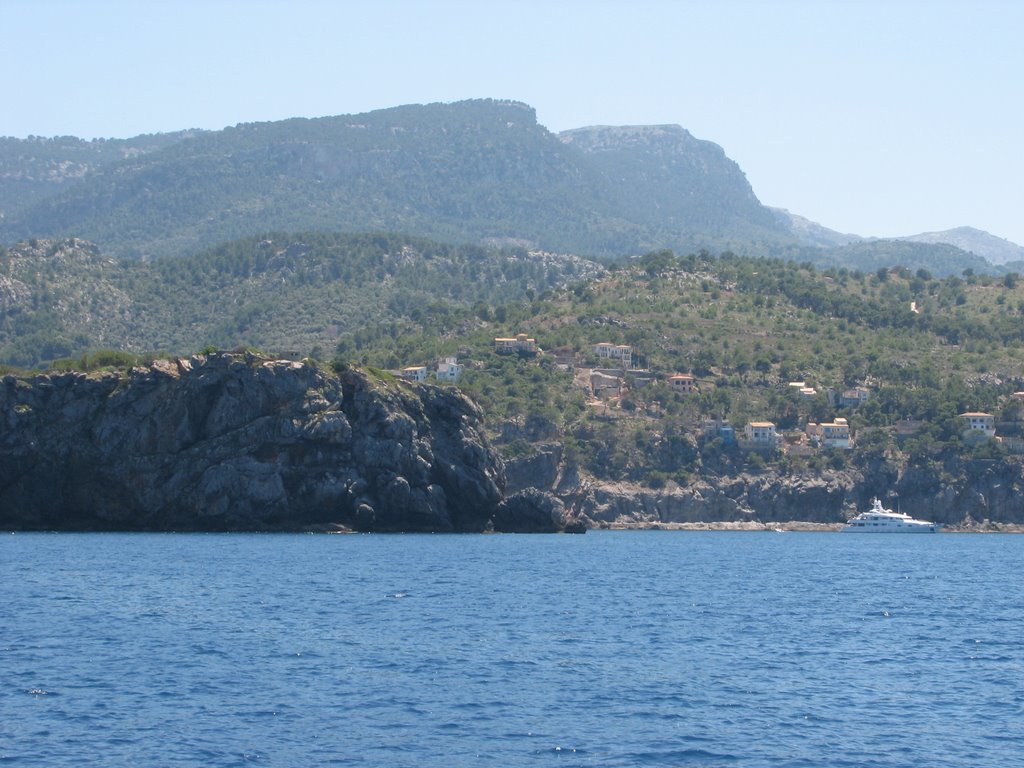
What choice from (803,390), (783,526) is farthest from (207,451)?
(803,390)

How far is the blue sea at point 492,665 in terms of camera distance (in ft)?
127

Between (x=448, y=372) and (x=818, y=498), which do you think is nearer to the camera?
(x=818, y=498)

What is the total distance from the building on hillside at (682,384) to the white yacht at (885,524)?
3490cm

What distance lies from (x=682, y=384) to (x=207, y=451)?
82.6 meters

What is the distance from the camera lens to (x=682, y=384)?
185375mm

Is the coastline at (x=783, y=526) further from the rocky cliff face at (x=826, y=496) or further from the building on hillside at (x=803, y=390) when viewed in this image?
→ the building on hillside at (x=803, y=390)

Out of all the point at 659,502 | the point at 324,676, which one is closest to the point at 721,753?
the point at 324,676

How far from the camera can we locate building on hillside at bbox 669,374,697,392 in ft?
607

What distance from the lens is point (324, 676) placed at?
47.7 m

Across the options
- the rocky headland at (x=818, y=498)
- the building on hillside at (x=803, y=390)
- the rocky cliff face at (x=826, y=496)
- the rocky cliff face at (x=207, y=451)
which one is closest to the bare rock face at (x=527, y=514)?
the rocky cliff face at (x=207, y=451)

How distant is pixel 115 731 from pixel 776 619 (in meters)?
32.5

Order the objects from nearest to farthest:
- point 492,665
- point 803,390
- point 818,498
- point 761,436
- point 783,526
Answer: point 492,665
point 783,526
point 818,498
point 761,436
point 803,390

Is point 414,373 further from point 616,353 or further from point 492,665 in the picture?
point 492,665

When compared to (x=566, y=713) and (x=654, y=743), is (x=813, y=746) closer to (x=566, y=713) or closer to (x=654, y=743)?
(x=654, y=743)
